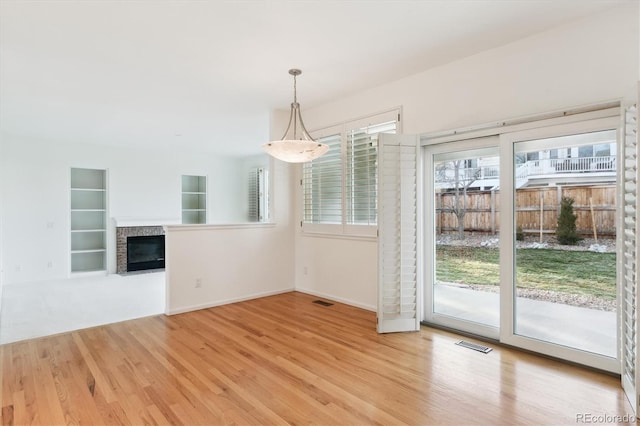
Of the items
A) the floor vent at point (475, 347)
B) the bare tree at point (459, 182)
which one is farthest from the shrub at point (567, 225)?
→ the floor vent at point (475, 347)

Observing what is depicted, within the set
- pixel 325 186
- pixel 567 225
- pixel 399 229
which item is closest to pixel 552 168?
pixel 567 225

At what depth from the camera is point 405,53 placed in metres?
3.31

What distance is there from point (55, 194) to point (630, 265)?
848cm

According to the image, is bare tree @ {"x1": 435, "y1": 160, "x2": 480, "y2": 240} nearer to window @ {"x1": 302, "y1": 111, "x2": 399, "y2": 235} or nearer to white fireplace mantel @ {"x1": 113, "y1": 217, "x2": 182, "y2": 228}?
window @ {"x1": 302, "y1": 111, "x2": 399, "y2": 235}

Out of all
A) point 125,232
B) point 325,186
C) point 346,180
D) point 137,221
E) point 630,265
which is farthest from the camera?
point 137,221

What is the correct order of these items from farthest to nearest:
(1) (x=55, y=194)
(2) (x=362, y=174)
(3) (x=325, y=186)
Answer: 1. (1) (x=55, y=194)
2. (3) (x=325, y=186)
3. (2) (x=362, y=174)

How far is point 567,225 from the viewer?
117 inches

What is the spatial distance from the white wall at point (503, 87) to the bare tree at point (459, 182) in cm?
43

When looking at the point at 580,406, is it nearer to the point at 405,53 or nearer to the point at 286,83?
the point at 405,53

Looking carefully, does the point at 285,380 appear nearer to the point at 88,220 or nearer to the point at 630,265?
the point at 630,265

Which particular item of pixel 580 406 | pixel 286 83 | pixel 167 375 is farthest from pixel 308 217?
pixel 580 406

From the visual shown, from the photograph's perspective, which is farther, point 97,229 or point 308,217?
point 97,229

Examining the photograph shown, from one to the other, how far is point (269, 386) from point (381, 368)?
34.7 inches

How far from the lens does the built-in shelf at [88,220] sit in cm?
744
